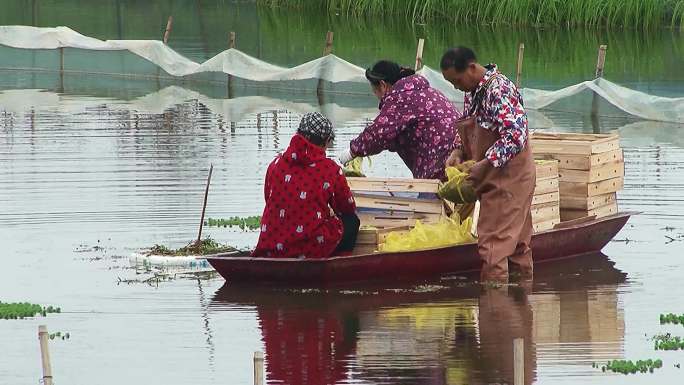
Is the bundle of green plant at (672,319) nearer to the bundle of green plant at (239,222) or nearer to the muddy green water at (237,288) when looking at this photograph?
the muddy green water at (237,288)

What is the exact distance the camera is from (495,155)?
1365 centimetres

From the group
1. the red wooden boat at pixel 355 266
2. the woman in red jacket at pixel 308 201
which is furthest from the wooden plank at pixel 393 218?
the woman in red jacket at pixel 308 201

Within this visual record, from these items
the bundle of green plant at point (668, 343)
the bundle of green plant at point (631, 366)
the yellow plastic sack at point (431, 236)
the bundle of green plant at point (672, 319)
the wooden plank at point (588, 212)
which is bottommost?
the bundle of green plant at point (631, 366)

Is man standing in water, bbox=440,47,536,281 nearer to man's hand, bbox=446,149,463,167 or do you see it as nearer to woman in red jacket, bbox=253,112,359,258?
man's hand, bbox=446,149,463,167

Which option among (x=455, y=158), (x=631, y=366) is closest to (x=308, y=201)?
(x=455, y=158)

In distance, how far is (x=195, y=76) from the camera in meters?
32.7

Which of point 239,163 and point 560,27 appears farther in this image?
point 560,27

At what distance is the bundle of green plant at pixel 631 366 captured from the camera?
10797 mm

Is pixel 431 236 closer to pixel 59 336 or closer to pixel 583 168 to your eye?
pixel 583 168

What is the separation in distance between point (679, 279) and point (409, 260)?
210cm

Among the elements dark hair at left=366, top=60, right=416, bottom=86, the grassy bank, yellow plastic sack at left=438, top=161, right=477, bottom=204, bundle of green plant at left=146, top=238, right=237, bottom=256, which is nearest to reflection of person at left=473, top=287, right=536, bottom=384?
yellow plastic sack at left=438, top=161, right=477, bottom=204

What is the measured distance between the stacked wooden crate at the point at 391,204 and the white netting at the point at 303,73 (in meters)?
11.6

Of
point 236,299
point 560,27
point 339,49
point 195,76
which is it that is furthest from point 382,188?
point 560,27

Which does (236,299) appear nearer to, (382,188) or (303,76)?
(382,188)
